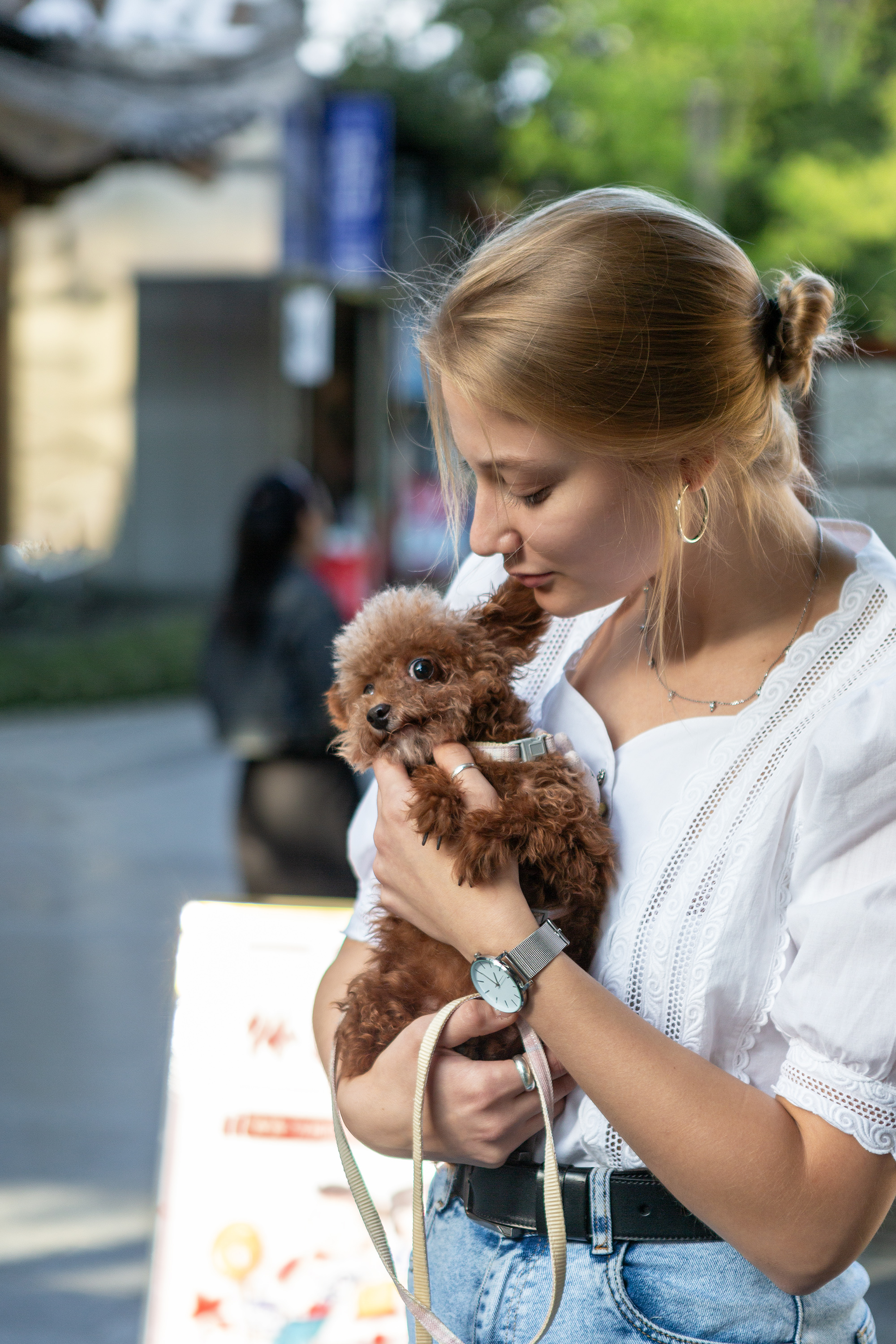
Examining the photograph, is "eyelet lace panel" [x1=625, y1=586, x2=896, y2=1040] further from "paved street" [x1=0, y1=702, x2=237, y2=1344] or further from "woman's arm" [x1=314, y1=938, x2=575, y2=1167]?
"paved street" [x1=0, y1=702, x2=237, y2=1344]

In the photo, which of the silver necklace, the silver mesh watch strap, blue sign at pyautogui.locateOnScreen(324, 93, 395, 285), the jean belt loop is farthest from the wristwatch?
blue sign at pyautogui.locateOnScreen(324, 93, 395, 285)

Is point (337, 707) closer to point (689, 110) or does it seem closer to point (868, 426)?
point (868, 426)

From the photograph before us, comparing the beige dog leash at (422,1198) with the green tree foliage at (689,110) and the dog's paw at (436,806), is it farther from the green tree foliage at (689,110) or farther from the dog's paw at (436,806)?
the green tree foliage at (689,110)

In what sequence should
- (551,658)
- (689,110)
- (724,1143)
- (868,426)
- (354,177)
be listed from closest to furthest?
1. (724,1143)
2. (551,658)
3. (868,426)
4. (354,177)
5. (689,110)

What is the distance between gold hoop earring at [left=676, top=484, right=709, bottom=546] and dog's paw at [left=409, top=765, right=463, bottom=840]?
0.40 metres

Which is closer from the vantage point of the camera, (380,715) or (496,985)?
(496,985)

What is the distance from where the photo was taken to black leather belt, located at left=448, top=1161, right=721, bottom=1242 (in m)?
1.39

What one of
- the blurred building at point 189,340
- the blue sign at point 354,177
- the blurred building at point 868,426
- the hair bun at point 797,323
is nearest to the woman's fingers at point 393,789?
the hair bun at point 797,323

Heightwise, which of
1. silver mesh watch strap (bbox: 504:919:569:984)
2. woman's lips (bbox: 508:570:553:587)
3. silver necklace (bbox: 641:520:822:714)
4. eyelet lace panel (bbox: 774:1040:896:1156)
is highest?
woman's lips (bbox: 508:570:553:587)

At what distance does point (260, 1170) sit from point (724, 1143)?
4.56ft

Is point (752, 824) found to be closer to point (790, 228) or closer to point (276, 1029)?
point (276, 1029)

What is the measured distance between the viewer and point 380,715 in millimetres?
1526

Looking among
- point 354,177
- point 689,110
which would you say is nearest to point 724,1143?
point 354,177

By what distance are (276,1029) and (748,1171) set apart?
1.40m
